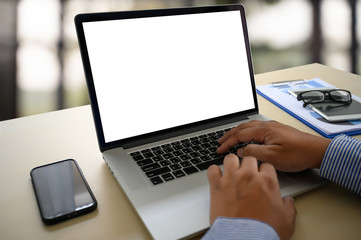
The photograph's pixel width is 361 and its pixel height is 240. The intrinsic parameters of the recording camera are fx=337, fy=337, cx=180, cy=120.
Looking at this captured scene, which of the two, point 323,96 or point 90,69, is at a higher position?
point 90,69

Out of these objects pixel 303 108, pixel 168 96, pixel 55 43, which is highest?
pixel 55 43

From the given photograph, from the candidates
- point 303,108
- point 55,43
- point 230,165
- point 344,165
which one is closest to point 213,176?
point 230,165

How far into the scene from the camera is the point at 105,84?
28.2 inches

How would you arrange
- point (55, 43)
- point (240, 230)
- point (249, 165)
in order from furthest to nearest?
point (55, 43) → point (249, 165) → point (240, 230)

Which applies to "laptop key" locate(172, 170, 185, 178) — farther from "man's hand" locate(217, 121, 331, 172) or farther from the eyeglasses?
the eyeglasses

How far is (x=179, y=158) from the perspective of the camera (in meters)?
0.70

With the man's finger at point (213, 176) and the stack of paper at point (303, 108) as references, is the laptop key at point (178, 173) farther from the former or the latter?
the stack of paper at point (303, 108)

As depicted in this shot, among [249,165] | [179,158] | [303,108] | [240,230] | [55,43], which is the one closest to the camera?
[240,230]

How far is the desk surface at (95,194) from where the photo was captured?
0.55 metres

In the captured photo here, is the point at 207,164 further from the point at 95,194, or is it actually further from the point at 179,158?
the point at 95,194

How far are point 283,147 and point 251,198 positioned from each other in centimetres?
17

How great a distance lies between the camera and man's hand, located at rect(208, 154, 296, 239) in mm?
510

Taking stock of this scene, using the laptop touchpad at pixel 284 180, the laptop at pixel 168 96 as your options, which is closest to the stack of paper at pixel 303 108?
the laptop at pixel 168 96

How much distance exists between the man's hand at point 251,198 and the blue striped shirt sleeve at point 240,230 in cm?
1
